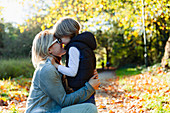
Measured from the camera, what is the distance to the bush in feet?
35.8

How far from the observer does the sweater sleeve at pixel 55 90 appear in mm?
2111

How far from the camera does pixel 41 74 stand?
2.12 m

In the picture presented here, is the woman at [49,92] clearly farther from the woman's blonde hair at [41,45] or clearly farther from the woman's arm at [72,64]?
the woman's arm at [72,64]

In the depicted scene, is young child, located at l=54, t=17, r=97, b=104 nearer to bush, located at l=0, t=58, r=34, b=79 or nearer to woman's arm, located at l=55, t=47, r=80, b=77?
woman's arm, located at l=55, t=47, r=80, b=77

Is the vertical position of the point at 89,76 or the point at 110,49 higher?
the point at 89,76

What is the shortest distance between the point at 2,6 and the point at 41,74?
547cm

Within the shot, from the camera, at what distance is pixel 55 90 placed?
212cm

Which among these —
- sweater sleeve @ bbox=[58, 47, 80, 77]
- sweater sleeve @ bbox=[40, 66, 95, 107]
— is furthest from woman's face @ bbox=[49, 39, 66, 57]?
sweater sleeve @ bbox=[40, 66, 95, 107]

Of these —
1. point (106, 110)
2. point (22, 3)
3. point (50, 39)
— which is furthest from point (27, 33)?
point (50, 39)

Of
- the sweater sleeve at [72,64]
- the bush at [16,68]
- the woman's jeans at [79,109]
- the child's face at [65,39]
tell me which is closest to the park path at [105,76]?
the bush at [16,68]

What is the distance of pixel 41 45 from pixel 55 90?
57cm

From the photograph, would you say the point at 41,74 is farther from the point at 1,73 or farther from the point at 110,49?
the point at 110,49

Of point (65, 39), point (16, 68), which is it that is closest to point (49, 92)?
point (65, 39)

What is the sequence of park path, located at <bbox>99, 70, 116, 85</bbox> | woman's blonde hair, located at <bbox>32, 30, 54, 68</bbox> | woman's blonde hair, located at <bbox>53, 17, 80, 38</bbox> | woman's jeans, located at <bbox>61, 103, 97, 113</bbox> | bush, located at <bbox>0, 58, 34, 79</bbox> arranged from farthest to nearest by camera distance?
park path, located at <bbox>99, 70, 116, 85</bbox>
bush, located at <bbox>0, 58, 34, 79</bbox>
woman's blonde hair, located at <bbox>53, 17, 80, 38</bbox>
woman's blonde hair, located at <bbox>32, 30, 54, 68</bbox>
woman's jeans, located at <bbox>61, 103, 97, 113</bbox>
